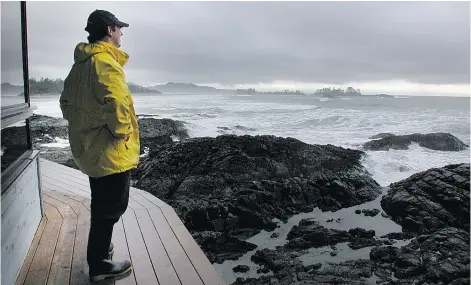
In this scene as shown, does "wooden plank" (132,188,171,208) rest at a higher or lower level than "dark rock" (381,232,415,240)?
higher

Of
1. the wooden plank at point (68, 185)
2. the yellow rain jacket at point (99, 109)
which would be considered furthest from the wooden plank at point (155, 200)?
the yellow rain jacket at point (99, 109)

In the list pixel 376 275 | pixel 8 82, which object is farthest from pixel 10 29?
pixel 376 275

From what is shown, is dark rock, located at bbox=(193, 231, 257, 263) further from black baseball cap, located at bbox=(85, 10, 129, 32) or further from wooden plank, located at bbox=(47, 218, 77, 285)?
black baseball cap, located at bbox=(85, 10, 129, 32)

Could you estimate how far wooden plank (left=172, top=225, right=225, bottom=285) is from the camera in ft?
10.1

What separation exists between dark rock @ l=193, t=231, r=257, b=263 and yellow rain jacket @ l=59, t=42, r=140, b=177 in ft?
12.3

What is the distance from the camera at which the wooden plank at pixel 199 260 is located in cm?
309

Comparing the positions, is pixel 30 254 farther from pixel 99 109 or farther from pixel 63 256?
pixel 99 109

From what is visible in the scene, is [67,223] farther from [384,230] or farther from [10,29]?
[384,230]

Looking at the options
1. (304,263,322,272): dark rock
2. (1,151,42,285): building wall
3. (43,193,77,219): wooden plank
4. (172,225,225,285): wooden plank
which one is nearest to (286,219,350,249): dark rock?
(304,263,322,272): dark rock

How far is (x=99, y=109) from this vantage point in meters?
2.43

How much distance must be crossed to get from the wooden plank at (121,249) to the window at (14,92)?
3.82ft

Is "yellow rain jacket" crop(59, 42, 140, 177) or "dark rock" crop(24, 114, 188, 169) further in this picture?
"dark rock" crop(24, 114, 188, 169)

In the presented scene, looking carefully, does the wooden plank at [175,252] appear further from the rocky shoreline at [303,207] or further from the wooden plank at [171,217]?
the rocky shoreline at [303,207]

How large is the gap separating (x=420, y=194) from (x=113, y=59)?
805 centimetres
